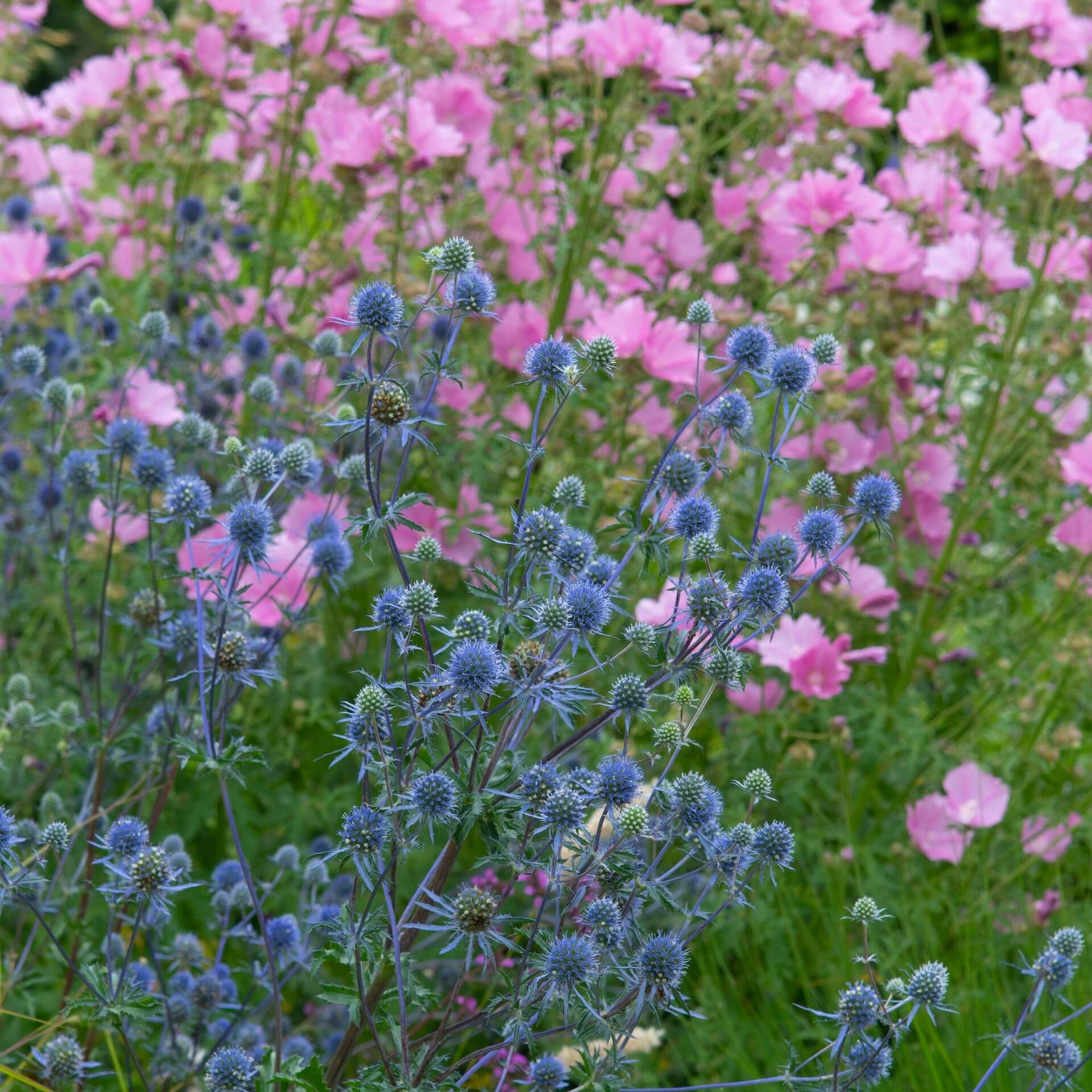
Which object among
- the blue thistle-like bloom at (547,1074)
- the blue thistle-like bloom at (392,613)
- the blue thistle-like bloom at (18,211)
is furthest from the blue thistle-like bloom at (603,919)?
the blue thistle-like bloom at (18,211)

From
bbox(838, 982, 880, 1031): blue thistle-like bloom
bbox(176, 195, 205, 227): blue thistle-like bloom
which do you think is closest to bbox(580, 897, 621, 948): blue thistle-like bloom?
bbox(838, 982, 880, 1031): blue thistle-like bloom

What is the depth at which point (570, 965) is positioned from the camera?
134 cm

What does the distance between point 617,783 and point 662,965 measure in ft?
0.66

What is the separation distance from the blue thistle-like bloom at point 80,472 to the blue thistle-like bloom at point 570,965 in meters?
1.08

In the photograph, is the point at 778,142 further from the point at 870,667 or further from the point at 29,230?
the point at 29,230

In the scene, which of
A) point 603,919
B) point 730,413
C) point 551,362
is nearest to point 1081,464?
point 730,413

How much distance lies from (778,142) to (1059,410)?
958 millimetres

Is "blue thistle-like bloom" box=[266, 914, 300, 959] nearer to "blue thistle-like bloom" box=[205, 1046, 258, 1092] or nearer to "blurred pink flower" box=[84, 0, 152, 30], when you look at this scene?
"blue thistle-like bloom" box=[205, 1046, 258, 1092]

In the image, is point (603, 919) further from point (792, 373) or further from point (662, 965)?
point (792, 373)

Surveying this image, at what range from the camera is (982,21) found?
3.15 meters

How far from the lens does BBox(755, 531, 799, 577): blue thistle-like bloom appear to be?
155 cm

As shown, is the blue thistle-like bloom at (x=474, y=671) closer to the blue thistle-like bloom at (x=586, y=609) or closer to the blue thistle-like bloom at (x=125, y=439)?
the blue thistle-like bloom at (x=586, y=609)

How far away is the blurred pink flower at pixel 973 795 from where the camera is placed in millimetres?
2557

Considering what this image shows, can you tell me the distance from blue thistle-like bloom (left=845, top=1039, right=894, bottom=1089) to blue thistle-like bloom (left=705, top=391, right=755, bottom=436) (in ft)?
2.35
